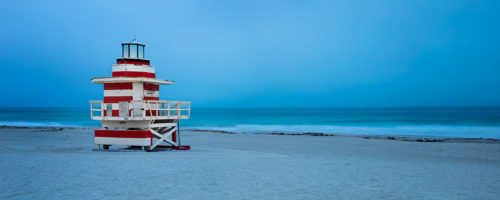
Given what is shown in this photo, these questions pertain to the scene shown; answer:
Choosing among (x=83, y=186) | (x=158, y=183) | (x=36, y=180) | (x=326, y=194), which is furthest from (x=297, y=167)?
(x=36, y=180)

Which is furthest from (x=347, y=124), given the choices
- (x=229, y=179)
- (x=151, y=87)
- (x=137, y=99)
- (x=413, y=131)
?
(x=229, y=179)

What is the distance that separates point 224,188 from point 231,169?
2337mm

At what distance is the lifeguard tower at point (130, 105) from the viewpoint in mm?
13586

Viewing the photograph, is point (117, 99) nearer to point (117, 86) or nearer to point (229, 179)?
point (117, 86)

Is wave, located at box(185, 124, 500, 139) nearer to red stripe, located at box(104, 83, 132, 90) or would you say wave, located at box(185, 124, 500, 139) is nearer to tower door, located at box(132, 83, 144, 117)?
tower door, located at box(132, 83, 144, 117)

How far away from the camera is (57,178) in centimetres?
803

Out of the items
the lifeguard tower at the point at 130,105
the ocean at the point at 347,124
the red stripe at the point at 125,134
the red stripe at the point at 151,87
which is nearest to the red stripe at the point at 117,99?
the lifeguard tower at the point at 130,105

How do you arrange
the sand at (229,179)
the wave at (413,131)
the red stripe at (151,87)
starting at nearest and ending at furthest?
the sand at (229,179) < the red stripe at (151,87) < the wave at (413,131)

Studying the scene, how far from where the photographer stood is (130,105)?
44.8 ft

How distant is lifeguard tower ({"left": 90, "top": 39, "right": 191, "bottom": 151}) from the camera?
1359 cm

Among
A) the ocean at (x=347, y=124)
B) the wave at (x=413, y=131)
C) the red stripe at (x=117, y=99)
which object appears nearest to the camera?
the red stripe at (x=117, y=99)

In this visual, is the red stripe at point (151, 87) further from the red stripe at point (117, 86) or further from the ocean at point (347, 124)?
the ocean at point (347, 124)

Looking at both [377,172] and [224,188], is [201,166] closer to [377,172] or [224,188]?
[224,188]

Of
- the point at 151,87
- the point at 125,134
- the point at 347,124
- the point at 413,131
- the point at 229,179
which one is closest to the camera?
the point at 229,179
